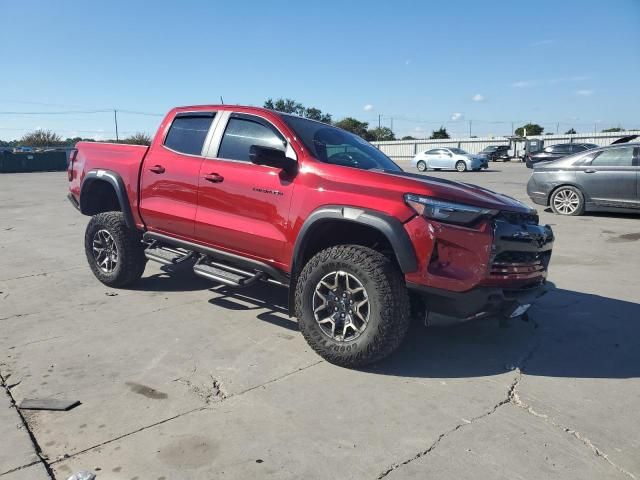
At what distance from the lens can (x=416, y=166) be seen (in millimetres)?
32938

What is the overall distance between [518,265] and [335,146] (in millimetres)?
1836

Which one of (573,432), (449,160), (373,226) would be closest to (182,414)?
(373,226)

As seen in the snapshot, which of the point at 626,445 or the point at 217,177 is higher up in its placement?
the point at 217,177

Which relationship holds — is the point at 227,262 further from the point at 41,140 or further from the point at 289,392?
the point at 41,140

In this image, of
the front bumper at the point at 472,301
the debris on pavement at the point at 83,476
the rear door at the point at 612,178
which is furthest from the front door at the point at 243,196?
the rear door at the point at 612,178

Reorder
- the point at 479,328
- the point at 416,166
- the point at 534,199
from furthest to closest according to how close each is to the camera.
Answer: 1. the point at 416,166
2. the point at 534,199
3. the point at 479,328

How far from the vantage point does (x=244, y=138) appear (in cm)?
463

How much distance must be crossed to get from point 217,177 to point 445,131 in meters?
79.6

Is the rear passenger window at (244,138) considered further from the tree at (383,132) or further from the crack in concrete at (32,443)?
the tree at (383,132)

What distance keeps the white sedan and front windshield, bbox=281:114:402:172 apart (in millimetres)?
25776

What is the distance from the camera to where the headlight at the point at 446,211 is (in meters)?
3.47

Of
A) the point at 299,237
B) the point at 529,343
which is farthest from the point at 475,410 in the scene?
the point at 299,237

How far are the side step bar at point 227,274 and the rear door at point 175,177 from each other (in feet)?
1.29

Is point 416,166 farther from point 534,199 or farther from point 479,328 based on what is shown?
point 479,328
